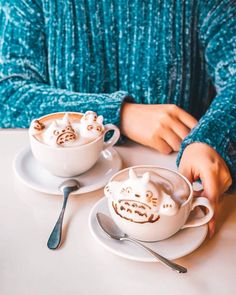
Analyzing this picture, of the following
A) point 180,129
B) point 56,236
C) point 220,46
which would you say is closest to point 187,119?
point 180,129

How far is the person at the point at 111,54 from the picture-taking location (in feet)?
3.09

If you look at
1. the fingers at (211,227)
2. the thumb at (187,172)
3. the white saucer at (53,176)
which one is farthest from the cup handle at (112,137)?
the fingers at (211,227)

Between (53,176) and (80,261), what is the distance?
0.64 ft

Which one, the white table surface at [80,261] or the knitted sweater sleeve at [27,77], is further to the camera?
the knitted sweater sleeve at [27,77]

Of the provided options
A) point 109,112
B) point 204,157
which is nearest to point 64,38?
point 109,112

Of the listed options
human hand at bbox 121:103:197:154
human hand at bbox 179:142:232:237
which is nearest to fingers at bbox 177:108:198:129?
human hand at bbox 121:103:197:154

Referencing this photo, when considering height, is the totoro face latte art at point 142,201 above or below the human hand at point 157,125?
above

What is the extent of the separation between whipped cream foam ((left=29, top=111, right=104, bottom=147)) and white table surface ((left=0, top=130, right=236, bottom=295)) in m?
0.09

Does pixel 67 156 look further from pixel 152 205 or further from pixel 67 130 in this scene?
pixel 152 205

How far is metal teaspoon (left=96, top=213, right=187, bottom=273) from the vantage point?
56 centimetres

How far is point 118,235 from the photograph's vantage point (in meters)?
0.61

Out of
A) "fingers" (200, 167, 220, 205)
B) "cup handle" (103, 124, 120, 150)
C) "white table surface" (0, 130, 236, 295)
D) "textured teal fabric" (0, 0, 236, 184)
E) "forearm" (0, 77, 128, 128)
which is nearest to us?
"white table surface" (0, 130, 236, 295)

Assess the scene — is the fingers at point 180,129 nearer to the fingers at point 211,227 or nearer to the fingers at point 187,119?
the fingers at point 187,119

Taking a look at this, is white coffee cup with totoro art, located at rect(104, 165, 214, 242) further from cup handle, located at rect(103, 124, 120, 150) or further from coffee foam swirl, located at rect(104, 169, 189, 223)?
cup handle, located at rect(103, 124, 120, 150)
